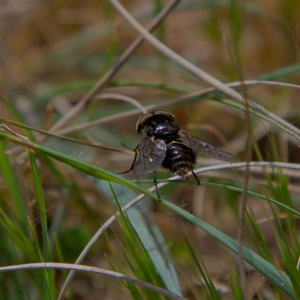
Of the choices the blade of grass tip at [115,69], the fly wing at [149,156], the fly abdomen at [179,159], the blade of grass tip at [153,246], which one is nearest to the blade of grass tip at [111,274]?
the blade of grass tip at [153,246]

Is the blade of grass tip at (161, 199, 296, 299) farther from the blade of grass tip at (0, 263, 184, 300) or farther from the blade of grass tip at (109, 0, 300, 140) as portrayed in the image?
the blade of grass tip at (109, 0, 300, 140)

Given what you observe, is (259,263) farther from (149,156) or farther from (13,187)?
(13,187)

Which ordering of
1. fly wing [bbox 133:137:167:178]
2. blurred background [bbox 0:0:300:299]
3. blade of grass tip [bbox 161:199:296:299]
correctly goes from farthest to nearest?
blurred background [bbox 0:0:300:299] < fly wing [bbox 133:137:167:178] < blade of grass tip [bbox 161:199:296:299]

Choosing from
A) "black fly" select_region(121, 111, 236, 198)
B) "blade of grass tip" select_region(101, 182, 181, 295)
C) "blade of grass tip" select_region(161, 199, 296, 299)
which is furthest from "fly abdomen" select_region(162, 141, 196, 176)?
"blade of grass tip" select_region(161, 199, 296, 299)

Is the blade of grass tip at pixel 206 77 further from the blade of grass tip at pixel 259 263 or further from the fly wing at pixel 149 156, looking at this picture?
the blade of grass tip at pixel 259 263

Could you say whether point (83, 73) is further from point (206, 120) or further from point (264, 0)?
point (264, 0)

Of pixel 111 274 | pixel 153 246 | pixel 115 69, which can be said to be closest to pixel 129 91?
pixel 115 69
